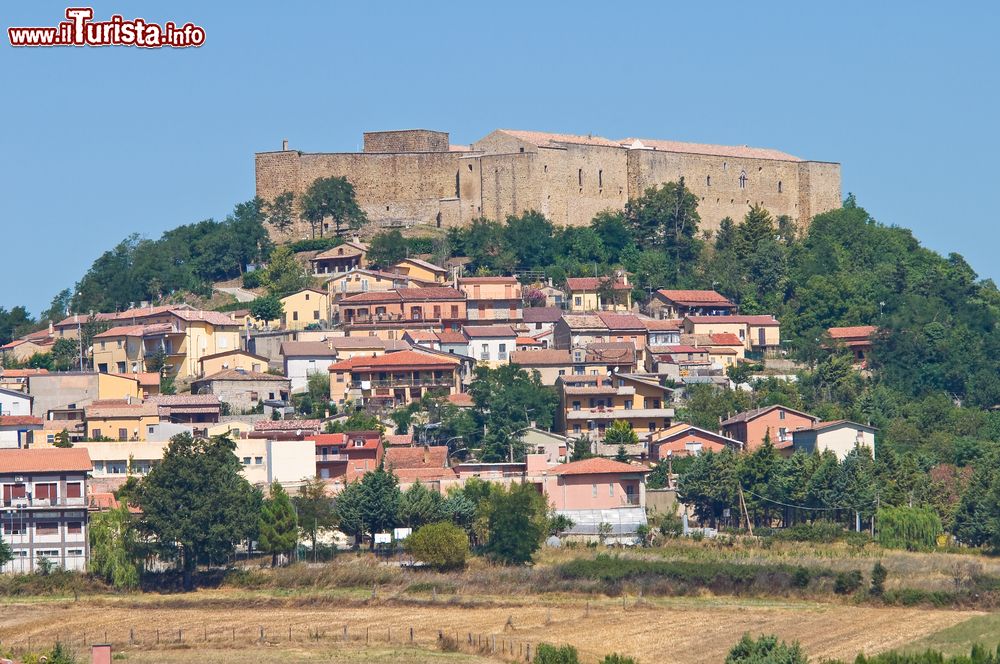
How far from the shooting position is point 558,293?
260ft

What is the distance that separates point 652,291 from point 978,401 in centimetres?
1538

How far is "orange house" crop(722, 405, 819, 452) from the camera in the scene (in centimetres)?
6097

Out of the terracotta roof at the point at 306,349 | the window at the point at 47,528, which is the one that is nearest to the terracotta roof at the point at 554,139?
the terracotta roof at the point at 306,349

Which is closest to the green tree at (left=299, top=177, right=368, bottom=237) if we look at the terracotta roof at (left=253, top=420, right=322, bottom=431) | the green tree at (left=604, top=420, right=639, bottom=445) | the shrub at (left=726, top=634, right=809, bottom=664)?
the terracotta roof at (left=253, top=420, right=322, bottom=431)

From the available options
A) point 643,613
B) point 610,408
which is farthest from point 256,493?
point 610,408

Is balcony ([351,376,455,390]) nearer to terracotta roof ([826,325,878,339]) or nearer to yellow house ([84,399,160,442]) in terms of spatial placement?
yellow house ([84,399,160,442])

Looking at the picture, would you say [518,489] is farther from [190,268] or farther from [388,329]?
[190,268]

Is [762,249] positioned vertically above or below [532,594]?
above

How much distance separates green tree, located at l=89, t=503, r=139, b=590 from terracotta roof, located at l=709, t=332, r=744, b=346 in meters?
30.8

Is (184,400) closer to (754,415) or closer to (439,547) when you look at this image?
(439,547)

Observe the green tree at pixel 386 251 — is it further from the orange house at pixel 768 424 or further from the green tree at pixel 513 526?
the green tree at pixel 513 526

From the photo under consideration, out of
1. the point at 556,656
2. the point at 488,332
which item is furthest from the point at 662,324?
the point at 556,656

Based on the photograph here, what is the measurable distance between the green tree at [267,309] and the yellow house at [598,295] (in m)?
11.3

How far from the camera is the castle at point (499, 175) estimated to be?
8588 cm
